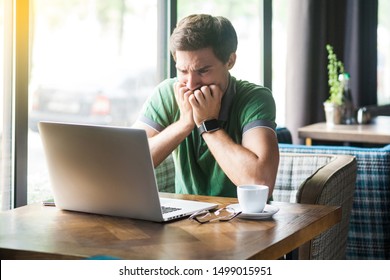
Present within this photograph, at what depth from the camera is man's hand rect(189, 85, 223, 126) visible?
104 inches

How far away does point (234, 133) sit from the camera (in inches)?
106

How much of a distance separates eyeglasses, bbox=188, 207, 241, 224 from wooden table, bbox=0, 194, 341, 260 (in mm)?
31

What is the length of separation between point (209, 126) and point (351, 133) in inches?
77.1

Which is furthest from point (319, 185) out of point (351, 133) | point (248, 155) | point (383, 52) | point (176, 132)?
point (383, 52)

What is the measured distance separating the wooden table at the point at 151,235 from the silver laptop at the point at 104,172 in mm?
37

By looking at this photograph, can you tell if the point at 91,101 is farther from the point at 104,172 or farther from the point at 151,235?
the point at 151,235

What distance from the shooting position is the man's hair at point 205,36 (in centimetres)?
263

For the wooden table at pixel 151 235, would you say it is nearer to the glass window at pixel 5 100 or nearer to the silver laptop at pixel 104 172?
the silver laptop at pixel 104 172

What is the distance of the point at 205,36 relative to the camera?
2648 millimetres

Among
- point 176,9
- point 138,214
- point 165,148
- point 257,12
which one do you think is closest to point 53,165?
point 138,214

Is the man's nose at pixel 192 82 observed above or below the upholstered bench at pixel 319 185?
above

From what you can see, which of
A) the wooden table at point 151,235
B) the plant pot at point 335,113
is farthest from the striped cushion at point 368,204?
the plant pot at point 335,113

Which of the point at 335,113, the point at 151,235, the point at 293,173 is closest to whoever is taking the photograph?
the point at 151,235
